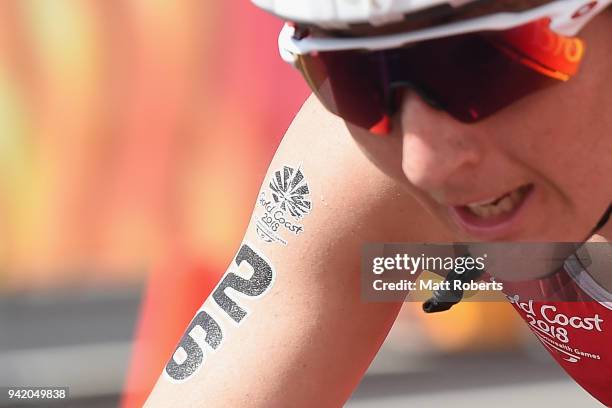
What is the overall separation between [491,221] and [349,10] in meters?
0.27

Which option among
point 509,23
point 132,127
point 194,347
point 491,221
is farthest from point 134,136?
point 509,23

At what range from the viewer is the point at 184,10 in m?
3.15

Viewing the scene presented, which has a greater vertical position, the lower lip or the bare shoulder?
the bare shoulder

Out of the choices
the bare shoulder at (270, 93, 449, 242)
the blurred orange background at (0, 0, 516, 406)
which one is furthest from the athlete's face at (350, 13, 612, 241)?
the blurred orange background at (0, 0, 516, 406)

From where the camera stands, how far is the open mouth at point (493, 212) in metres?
1.04

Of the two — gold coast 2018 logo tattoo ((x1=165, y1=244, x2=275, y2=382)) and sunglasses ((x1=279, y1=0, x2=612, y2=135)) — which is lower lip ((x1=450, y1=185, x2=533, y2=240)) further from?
gold coast 2018 logo tattoo ((x1=165, y1=244, x2=275, y2=382))

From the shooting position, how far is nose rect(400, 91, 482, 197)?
38.5 inches

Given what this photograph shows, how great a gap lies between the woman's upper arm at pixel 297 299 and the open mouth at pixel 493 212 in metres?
0.31

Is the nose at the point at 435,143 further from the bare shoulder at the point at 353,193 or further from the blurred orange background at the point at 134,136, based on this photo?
the blurred orange background at the point at 134,136

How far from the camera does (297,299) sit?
1.45 metres

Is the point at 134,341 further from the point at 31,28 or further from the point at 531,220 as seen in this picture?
the point at 531,220

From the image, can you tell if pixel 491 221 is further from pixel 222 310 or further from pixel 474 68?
pixel 222 310

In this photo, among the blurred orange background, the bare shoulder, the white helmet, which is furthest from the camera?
the blurred orange background

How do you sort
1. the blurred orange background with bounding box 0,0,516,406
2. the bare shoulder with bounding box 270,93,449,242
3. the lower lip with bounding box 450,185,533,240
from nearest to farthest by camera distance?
the lower lip with bounding box 450,185,533,240
the bare shoulder with bounding box 270,93,449,242
the blurred orange background with bounding box 0,0,516,406
